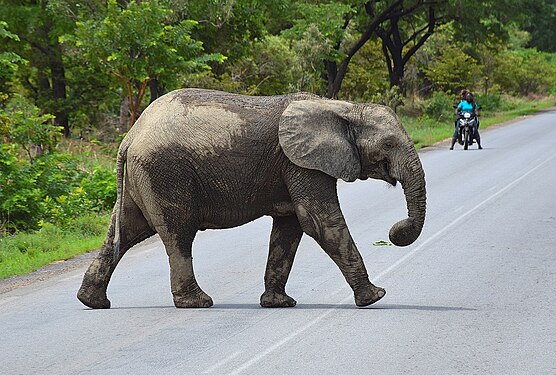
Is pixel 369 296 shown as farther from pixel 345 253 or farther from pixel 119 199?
pixel 119 199

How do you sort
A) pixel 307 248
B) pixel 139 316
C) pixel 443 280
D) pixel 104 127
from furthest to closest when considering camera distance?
pixel 104 127
pixel 307 248
pixel 443 280
pixel 139 316

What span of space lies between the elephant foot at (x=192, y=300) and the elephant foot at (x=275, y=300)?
533 mm

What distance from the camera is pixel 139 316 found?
33.7 feet

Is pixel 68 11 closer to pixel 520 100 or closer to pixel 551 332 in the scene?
pixel 551 332

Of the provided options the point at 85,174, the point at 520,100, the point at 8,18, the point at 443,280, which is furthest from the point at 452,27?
the point at 443,280

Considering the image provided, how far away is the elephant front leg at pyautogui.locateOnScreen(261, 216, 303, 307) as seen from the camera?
35.1ft

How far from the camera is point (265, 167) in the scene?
10406 mm

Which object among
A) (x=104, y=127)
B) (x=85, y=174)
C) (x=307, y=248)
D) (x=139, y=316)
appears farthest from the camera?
(x=104, y=127)

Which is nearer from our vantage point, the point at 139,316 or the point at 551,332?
the point at 551,332

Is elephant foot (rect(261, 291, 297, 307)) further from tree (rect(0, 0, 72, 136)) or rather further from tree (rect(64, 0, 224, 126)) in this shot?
tree (rect(0, 0, 72, 136))

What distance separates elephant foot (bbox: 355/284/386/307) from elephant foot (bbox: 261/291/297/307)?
66 cm

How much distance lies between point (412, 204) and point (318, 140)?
1.02 m

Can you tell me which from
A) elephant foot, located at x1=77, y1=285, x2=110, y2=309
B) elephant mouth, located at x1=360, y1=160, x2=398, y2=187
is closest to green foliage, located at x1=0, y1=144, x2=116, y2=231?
elephant foot, located at x1=77, y1=285, x2=110, y2=309

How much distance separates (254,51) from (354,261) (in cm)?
2862
